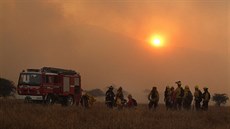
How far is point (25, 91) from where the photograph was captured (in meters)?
31.7

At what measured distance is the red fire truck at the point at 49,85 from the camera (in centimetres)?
3166

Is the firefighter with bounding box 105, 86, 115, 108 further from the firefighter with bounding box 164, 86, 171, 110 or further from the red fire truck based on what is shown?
the red fire truck

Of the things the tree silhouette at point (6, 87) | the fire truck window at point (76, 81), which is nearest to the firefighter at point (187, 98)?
the fire truck window at point (76, 81)

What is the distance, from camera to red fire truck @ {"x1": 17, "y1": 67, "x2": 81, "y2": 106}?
3166cm

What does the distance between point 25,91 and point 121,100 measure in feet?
25.7

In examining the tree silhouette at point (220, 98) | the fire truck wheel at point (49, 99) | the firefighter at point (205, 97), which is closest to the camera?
the firefighter at point (205, 97)

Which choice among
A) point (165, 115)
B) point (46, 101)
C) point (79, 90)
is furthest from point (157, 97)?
point (79, 90)

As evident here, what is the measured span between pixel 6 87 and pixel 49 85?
1377 inches

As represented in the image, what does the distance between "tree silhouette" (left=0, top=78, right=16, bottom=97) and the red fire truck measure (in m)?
30.4

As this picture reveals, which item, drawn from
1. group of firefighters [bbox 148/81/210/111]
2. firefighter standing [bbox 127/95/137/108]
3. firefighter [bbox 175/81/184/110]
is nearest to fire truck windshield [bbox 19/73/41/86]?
firefighter standing [bbox 127/95/137/108]

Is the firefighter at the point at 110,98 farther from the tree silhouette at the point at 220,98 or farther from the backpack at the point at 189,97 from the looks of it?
the tree silhouette at the point at 220,98

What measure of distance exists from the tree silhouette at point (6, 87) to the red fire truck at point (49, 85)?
3037 cm

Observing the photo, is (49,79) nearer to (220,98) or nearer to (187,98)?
(187,98)

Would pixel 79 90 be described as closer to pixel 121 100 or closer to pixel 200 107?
pixel 121 100
